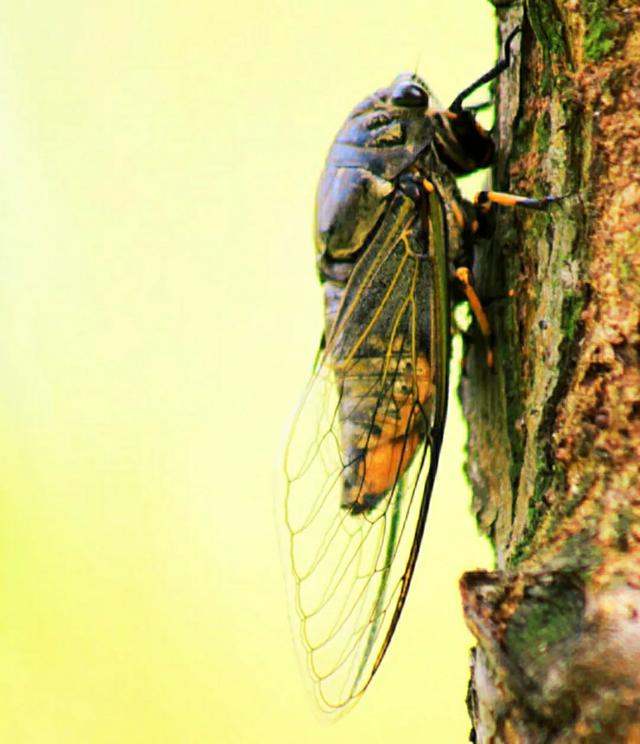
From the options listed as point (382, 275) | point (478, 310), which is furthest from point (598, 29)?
point (382, 275)

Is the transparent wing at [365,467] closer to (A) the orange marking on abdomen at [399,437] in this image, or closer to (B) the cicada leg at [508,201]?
(A) the orange marking on abdomen at [399,437]

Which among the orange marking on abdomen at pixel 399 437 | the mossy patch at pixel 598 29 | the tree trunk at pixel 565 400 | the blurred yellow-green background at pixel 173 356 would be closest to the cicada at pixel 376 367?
the orange marking on abdomen at pixel 399 437

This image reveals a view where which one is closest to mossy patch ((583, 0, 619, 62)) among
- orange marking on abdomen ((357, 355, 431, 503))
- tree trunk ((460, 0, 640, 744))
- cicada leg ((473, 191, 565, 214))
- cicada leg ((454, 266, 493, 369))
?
tree trunk ((460, 0, 640, 744))

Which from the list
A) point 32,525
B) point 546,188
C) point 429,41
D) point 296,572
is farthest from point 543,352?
point 32,525

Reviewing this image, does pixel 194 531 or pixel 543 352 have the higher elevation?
pixel 543 352

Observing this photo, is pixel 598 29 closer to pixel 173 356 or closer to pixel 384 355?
pixel 384 355

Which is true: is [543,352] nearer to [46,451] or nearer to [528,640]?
[528,640]

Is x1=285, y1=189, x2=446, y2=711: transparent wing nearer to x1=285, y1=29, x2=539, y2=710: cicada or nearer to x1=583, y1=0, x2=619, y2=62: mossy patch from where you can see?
x1=285, y1=29, x2=539, y2=710: cicada
